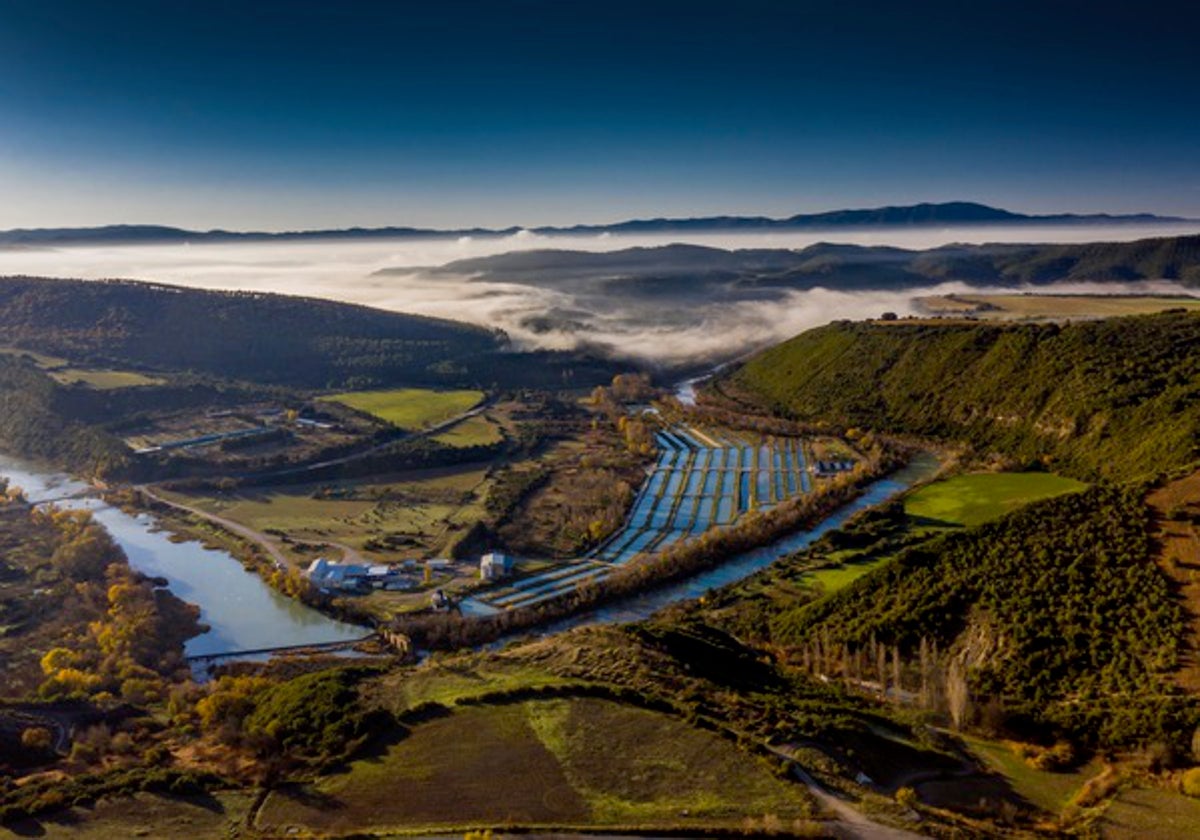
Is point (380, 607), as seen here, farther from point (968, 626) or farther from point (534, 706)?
point (968, 626)

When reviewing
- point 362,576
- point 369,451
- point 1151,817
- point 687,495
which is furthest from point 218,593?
point 1151,817

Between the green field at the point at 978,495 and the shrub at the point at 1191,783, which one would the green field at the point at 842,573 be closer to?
the green field at the point at 978,495

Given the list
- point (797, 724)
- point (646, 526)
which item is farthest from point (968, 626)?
point (646, 526)

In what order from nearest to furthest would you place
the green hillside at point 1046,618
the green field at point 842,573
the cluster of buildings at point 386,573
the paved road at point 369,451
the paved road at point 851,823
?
1. the paved road at point 851,823
2. the green hillside at point 1046,618
3. the green field at point 842,573
4. the cluster of buildings at point 386,573
5. the paved road at point 369,451

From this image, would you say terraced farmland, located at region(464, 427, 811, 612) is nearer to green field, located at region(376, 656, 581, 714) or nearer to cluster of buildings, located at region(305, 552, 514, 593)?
cluster of buildings, located at region(305, 552, 514, 593)

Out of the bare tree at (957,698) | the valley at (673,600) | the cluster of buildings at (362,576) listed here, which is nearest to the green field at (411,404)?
the valley at (673,600)

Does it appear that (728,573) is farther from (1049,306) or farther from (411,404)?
(1049,306)
